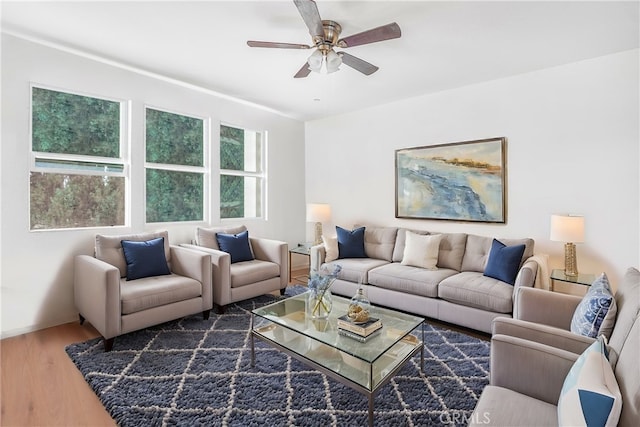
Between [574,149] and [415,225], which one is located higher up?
[574,149]

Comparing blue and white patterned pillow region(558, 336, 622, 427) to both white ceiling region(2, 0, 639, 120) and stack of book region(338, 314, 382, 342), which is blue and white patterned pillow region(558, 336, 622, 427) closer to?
stack of book region(338, 314, 382, 342)

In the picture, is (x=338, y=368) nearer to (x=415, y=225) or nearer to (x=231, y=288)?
(x=231, y=288)

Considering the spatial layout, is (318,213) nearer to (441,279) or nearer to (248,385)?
(441,279)

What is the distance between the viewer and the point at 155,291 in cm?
272

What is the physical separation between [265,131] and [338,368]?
3787 millimetres

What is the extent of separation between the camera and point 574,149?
3098 millimetres

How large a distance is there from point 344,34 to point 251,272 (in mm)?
2479

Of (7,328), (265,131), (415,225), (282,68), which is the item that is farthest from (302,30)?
(7,328)

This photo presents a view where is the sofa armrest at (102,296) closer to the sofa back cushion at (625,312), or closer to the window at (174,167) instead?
the window at (174,167)

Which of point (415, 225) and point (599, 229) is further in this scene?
point (415, 225)

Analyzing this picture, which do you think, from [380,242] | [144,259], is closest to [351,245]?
[380,242]

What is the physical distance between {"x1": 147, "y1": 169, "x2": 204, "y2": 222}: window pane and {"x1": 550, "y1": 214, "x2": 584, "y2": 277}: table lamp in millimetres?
3911

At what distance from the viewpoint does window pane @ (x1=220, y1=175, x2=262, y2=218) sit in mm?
4398

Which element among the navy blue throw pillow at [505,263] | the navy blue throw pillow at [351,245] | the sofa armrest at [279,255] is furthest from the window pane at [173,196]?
the navy blue throw pillow at [505,263]
